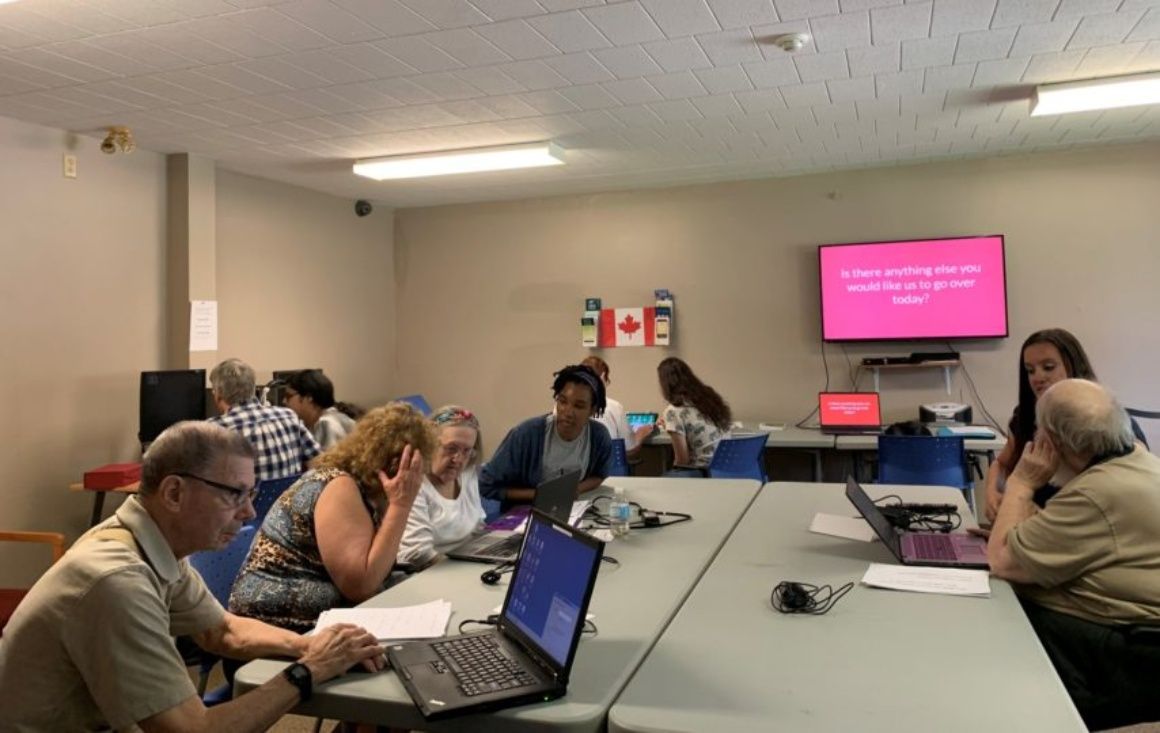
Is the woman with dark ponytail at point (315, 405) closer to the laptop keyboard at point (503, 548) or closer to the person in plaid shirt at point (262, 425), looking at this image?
the person in plaid shirt at point (262, 425)

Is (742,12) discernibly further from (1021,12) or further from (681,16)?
(1021,12)

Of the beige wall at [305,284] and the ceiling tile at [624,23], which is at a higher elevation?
the ceiling tile at [624,23]

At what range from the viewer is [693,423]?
192 inches

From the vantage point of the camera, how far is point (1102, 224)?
5324 mm

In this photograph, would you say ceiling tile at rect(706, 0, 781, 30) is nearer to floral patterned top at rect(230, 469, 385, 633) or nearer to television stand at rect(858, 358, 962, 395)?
floral patterned top at rect(230, 469, 385, 633)

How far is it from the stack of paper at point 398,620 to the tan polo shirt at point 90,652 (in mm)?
460

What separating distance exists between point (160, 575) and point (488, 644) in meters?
0.66

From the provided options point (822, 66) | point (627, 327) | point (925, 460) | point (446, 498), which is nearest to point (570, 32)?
point (822, 66)

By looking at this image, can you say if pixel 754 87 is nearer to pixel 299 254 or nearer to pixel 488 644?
pixel 488 644

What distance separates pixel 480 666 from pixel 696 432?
11.3 ft

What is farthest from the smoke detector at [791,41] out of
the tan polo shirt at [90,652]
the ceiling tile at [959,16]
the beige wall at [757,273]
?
the tan polo shirt at [90,652]

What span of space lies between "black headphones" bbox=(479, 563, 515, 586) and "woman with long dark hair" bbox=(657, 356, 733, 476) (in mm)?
2618

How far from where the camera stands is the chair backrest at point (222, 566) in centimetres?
242

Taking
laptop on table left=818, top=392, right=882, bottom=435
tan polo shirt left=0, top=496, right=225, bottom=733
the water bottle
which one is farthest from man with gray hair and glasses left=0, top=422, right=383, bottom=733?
laptop on table left=818, top=392, right=882, bottom=435
